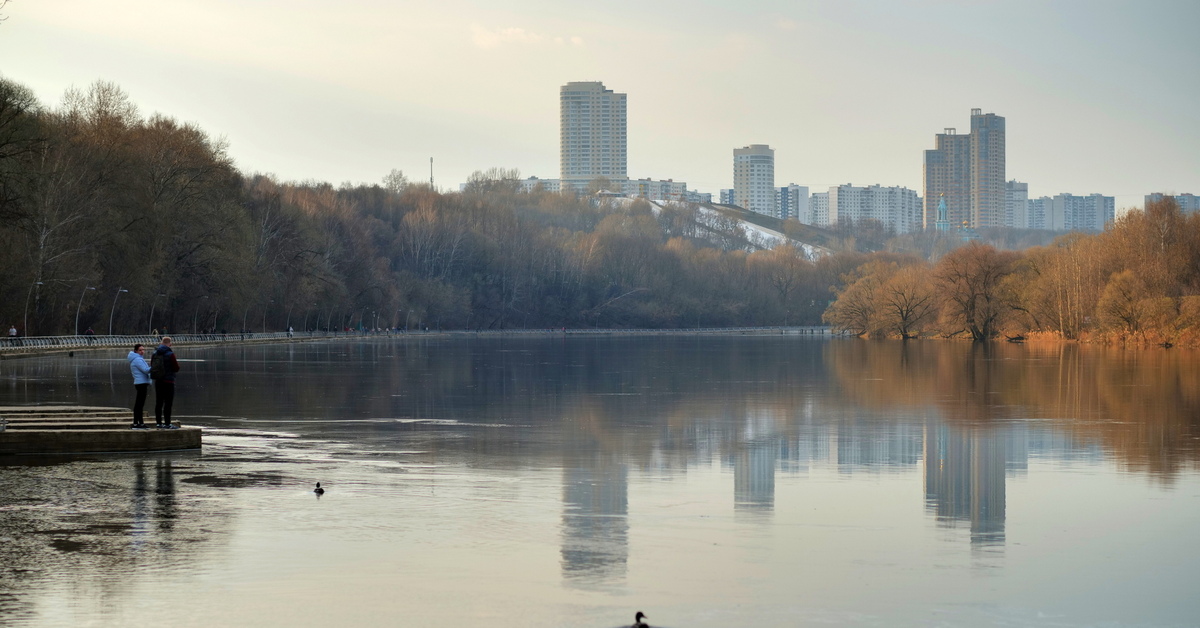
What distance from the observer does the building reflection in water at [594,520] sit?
1044 centimetres

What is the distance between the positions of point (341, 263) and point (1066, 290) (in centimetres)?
6495

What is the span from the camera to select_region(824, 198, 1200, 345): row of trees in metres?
82.5

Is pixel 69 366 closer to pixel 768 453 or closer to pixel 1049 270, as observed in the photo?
pixel 768 453

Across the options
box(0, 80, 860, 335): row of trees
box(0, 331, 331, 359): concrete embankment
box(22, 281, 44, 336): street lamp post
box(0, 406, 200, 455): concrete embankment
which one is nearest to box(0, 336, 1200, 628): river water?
box(0, 406, 200, 455): concrete embankment

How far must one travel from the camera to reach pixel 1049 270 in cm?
9756

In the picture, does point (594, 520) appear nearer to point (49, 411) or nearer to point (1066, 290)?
point (49, 411)

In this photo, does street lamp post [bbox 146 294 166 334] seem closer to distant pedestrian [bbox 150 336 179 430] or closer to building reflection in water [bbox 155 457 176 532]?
distant pedestrian [bbox 150 336 179 430]

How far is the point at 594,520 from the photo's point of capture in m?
12.8

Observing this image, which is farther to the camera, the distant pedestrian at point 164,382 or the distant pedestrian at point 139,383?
the distant pedestrian at point 164,382

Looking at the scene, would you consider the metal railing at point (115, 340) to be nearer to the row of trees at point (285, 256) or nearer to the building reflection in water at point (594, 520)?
the row of trees at point (285, 256)

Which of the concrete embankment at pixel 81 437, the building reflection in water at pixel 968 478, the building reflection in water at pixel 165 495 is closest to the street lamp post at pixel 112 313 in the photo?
the concrete embankment at pixel 81 437

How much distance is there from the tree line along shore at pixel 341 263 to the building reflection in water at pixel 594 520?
74.0 feet

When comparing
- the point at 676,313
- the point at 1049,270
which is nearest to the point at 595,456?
the point at 1049,270

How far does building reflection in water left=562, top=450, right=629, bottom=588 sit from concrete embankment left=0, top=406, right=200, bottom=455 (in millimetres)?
5903
